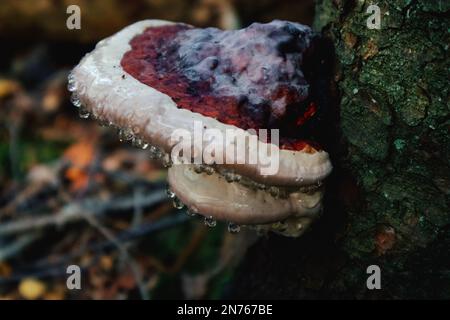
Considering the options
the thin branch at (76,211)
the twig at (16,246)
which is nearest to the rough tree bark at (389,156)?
the thin branch at (76,211)

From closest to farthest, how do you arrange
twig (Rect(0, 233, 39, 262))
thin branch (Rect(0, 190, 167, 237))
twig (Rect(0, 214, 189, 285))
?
twig (Rect(0, 214, 189, 285)) → twig (Rect(0, 233, 39, 262)) → thin branch (Rect(0, 190, 167, 237))

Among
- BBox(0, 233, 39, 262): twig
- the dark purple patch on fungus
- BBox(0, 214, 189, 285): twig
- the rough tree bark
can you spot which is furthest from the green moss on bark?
BBox(0, 233, 39, 262): twig

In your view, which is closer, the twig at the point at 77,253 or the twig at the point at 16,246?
the twig at the point at 77,253

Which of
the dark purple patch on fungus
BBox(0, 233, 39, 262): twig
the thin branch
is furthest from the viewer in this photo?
the thin branch

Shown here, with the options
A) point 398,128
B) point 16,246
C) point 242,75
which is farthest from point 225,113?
point 16,246

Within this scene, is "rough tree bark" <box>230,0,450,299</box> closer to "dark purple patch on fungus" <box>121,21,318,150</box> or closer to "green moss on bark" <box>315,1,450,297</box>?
"green moss on bark" <box>315,1,450,297</box>

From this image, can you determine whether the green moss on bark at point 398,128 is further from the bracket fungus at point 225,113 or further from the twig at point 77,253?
the twig at point 77,253
